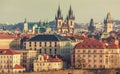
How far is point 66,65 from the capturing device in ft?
318

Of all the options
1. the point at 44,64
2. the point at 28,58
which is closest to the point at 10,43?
the point at 28,58

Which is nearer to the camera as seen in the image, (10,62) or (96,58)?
(10,62)

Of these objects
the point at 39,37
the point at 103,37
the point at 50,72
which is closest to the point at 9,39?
the point at 39,37

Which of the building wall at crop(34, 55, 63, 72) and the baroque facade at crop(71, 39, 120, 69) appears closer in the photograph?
the building wall at crop(34, 55, 63, 72)

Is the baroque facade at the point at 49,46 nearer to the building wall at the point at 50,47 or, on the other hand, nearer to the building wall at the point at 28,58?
the building wall at the point at 50,47

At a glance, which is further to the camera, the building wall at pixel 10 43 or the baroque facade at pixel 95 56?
the building wall at pixel 10 43

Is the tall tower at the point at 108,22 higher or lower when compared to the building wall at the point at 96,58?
lower

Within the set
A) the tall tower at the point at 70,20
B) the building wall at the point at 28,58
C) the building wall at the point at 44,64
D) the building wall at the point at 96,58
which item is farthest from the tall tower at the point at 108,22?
the building wall at the point at 44,64

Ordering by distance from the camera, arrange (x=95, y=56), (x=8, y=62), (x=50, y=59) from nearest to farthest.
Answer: (x=8, y=62) < (x=50, y=59) < (x=95, y=56)

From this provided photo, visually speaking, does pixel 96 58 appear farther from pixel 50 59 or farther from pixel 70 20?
pixel 70 20

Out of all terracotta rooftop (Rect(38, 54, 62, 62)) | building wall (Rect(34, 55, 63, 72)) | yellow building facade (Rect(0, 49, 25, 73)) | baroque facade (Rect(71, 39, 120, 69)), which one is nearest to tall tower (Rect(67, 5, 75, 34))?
baroque facade (Rect(71, 39, 120, 69))

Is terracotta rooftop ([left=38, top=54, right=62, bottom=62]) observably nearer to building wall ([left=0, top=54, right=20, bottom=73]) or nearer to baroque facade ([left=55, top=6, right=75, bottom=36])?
building wall ([left=0, top=54, right=20, bottom=73])

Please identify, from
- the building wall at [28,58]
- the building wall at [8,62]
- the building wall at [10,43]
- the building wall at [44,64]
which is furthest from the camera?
the building wall at [10,43]

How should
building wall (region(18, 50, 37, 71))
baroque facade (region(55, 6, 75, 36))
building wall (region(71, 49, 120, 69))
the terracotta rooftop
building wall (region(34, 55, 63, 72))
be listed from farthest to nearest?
1. baroque facade (region(55, 6, 75, 36))
2. building wall (region(18, 50, 37, 71))
3. building wall (region(71, 49, 120, 69))
4. the terracotta rooftop
5. building wall (region(34, 55, 63, 72))
